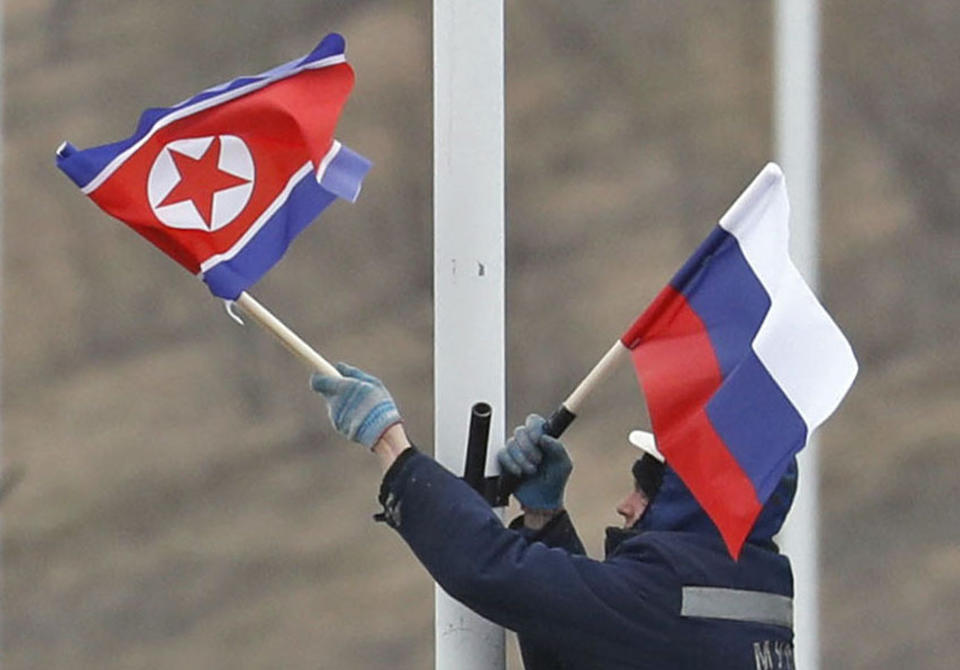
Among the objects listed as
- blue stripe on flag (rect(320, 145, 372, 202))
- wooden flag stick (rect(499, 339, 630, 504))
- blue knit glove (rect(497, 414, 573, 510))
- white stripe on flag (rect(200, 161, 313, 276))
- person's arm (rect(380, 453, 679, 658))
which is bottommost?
person's arm (rect(380, 453, 679, 658))

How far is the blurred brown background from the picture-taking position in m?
6.04

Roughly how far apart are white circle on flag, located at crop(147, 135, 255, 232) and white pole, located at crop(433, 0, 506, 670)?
0.32m

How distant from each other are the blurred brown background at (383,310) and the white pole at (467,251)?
2.42 meters

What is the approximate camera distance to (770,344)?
348 centimetres

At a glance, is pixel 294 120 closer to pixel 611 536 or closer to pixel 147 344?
pixel 611 536

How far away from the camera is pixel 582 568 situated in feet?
11.4

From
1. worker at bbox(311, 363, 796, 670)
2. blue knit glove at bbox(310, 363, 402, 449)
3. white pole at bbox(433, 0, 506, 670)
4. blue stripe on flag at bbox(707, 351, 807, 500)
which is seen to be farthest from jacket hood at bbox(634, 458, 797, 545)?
blue knit glove at bbox(310, 363, 402, 449)

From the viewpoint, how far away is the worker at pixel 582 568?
3.41m

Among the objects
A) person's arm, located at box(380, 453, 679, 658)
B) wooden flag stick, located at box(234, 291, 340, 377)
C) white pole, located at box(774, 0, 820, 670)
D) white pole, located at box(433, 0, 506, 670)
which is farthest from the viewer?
white pole, located at box(774, 0, 820, 670)

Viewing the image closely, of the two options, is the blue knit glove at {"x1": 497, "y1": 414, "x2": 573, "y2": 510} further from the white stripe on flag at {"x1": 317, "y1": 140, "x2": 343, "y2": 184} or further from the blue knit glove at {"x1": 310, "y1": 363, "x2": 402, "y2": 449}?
the white stripe on flag at {"x1": 317, "y1": 140, "x2": 343, "y2": 184}

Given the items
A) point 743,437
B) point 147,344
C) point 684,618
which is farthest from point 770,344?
point 147,344

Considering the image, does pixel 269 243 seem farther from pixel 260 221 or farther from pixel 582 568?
pixel 582 568

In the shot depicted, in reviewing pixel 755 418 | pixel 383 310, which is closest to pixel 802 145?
pixel 383 310

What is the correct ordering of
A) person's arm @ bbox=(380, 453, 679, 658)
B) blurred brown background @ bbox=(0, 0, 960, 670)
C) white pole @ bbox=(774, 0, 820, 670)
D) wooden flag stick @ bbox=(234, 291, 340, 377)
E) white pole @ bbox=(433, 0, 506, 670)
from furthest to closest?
1. white pole @ bbox=(774, 0, 820, 670)
2. blurred brown background @ bbox=(0, 0, 960, 670)
3. white pole @ bbox=(433, 0, 506, 670)
4. wooden flag stick @ bbox=(234, 291, 340, 377)
5. person's arm @ bbox=(380, 453, 679, 658)
